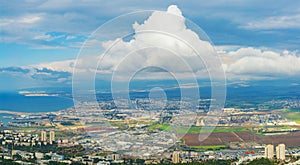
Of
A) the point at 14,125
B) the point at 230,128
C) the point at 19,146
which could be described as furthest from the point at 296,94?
the point at 19,146

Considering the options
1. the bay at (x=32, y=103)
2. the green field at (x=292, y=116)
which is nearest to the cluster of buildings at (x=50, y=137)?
the bay at (x=32, y=103)

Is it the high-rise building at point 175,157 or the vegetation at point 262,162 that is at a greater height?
the high-rise building at point 175,157

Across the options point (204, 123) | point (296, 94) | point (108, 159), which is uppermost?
point (296, 94)

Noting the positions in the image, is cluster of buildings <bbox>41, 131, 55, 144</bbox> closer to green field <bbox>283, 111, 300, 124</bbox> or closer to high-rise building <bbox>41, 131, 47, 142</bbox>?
high-rise building <bbox>41, 131, 47, 142</bbox>

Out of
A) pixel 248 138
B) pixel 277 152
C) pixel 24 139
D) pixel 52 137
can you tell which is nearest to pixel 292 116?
pixel 248 138

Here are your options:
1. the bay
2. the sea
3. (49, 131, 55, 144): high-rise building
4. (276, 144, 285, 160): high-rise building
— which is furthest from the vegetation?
the bay

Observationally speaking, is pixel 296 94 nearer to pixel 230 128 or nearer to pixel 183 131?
pixel 230 128

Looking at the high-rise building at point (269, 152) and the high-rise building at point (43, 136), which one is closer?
the high-rise building at point (269, 152)

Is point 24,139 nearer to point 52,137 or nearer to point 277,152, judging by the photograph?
point 52,137

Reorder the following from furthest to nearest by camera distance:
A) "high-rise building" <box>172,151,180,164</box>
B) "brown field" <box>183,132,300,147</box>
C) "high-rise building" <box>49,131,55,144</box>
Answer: "high-rise building" <box>49,131,55,144</box>
"brown field" <box>183,132,300,147</box>
"high-rise building" <box>172,151,180,164</box>

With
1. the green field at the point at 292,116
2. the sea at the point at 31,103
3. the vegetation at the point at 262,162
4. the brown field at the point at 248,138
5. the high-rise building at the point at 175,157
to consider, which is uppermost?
the sea at the point at 31,103

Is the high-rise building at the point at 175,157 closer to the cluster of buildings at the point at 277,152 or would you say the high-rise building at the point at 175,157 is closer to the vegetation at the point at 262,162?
the vegetation at the point at 262,162
